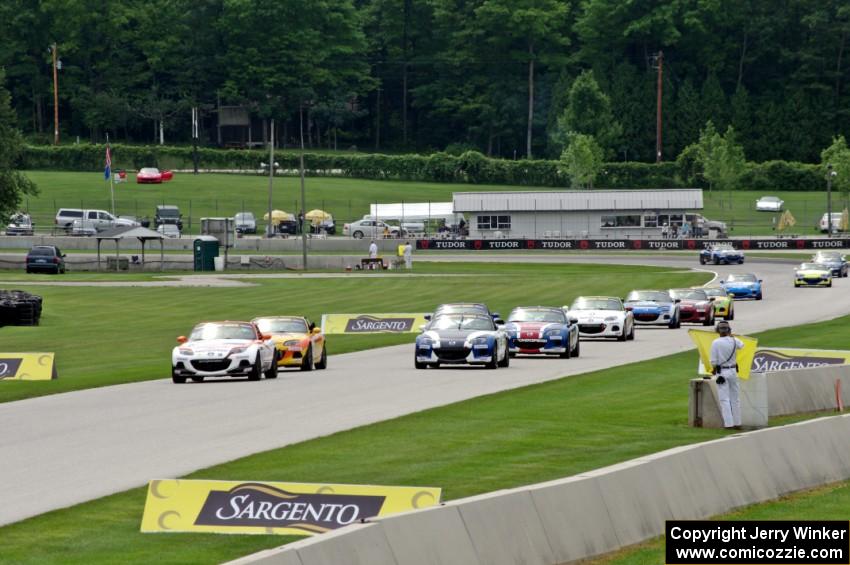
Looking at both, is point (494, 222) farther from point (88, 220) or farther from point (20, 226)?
point (20, 226)

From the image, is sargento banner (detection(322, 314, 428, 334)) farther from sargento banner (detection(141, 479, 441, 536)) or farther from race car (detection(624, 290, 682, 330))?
sargento banner (detection(141, 479, 441, 536))

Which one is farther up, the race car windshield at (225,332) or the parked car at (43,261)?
the race car windshield at (225,332)

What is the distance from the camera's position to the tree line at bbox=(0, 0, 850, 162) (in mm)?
156875

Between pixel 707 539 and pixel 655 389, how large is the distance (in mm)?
17114

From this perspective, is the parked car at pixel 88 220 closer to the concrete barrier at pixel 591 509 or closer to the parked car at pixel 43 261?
the parked car at pixel 43 261

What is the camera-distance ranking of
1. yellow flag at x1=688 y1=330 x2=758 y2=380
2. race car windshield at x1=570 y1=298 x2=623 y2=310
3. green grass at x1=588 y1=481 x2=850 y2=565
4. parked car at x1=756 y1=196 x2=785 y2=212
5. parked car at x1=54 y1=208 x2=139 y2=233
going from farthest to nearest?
1. parked car at x1=756 y1=196 x2=785 y2=212
2. parked car at x1=54 y1=208 x2=139 y2=233
3. race car windshield at x1=570 y1=298 x2=623 y2=310
4. yellow flag at x1=688 y1=330 x2=758 y2=380
5. green grass at x1=588 y1=481 x2=850 y2=565

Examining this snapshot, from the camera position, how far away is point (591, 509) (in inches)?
514

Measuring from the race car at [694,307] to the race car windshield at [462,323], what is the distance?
16.6 m

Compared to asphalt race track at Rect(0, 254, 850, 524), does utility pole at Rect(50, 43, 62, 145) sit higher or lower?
higher

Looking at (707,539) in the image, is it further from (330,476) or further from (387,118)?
(387,118)

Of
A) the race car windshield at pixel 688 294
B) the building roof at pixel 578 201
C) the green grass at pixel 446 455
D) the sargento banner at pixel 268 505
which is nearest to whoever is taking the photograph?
Answer: the sargento banner at pixel 268 505

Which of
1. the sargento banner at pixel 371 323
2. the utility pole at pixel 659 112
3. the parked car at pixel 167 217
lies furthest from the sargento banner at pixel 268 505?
the utility pole at pixel 659 112

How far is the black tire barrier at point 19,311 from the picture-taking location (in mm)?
50906

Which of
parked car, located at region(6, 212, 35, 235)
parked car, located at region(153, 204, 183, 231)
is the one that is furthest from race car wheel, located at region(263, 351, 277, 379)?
parked car, located at region(153, 204, 183, 231)
